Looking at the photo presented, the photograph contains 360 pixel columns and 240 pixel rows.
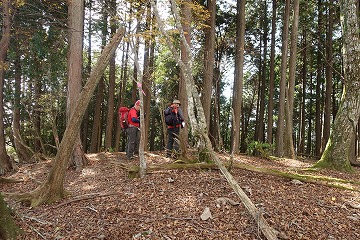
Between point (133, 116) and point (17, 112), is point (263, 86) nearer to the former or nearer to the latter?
point (133, 116)

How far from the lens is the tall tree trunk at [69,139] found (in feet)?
14.5

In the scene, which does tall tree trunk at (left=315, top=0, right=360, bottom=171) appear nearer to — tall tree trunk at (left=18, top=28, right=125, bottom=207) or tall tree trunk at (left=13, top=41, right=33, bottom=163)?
tall tree trunk at (left=18, top=28, right=125, bottom=207)

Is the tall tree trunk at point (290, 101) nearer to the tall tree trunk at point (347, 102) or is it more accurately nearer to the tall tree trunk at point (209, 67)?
the tall tree trunk at point (209, 67)

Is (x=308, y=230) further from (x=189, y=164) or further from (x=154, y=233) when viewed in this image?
(x=189, y=164)

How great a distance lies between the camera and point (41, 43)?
10.5 meters

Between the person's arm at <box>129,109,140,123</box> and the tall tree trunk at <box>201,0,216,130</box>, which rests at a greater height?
the tall tree trunk at <box>201,0,216,130</box>


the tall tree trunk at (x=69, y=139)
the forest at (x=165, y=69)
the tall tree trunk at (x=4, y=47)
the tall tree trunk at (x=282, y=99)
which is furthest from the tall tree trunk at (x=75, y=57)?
the tall tree trunk at (x=282, y=99)

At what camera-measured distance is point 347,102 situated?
727 centimetres

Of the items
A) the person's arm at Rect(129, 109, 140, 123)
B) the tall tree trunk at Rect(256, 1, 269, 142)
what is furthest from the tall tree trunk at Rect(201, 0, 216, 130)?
the tall tree trunk at Rect(256, 1, 269, 142)

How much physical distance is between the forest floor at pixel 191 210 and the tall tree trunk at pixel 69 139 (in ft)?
0.61

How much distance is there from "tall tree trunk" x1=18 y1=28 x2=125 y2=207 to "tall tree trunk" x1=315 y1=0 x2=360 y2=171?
652 cm

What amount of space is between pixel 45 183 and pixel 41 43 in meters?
7.97

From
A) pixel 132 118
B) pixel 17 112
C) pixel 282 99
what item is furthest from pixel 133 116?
pixel 282 99

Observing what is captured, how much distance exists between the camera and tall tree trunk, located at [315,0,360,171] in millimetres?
7203
